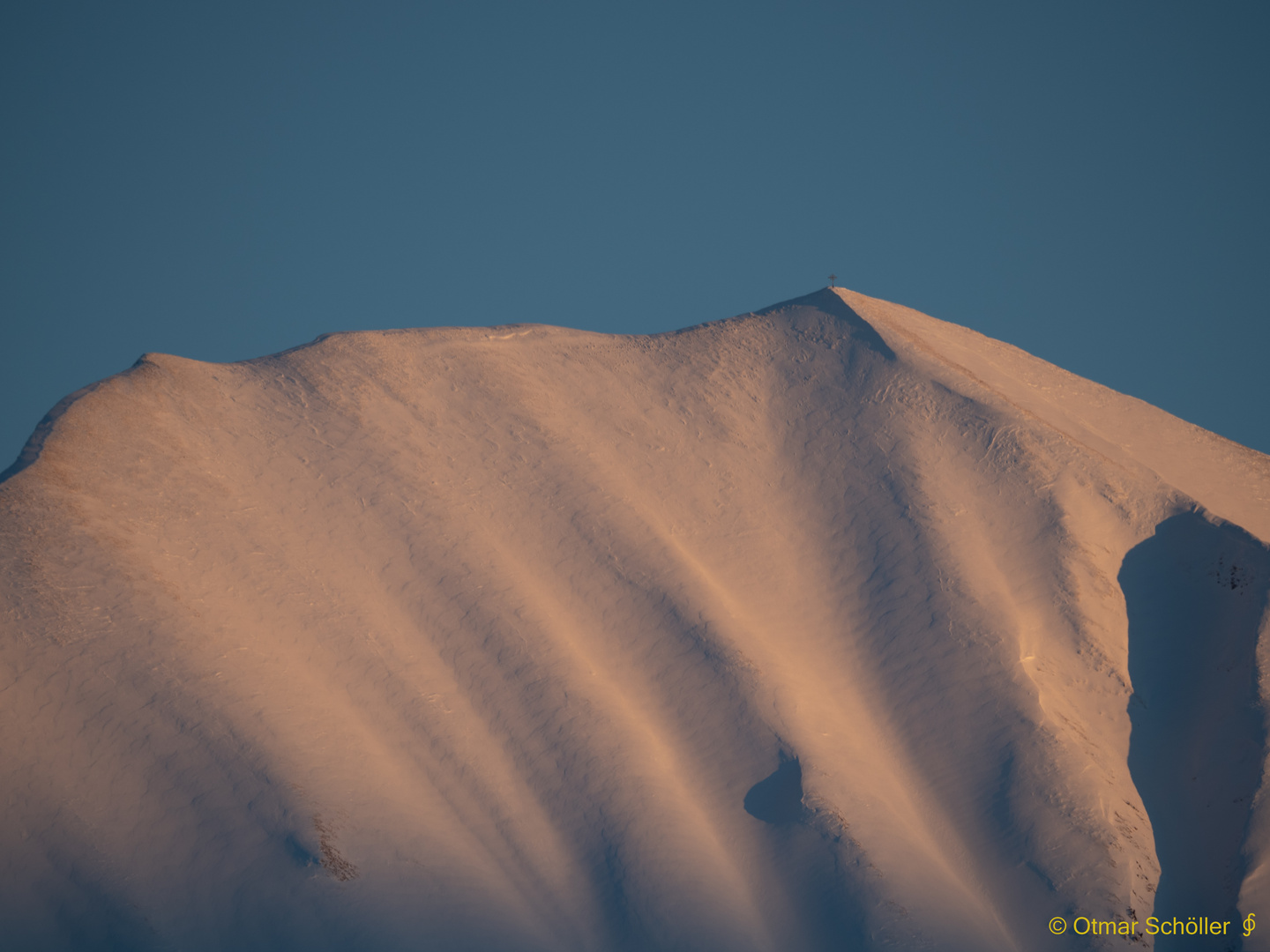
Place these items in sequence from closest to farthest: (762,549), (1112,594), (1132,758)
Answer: (1132,758) < (1112,594) < (762,549)

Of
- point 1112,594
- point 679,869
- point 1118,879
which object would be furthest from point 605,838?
point 1112,594

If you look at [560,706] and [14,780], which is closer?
[14,780]

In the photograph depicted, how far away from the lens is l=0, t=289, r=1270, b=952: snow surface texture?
63.4 feet

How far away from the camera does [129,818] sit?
750 inches

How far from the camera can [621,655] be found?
78.5 ft

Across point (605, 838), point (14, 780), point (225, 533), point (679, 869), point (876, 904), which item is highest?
point (225, 533)

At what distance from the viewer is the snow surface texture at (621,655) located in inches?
760

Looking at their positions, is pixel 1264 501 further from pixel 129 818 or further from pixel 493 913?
pixel 129 818

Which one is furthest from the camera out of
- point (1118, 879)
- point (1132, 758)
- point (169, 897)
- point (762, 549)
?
point (762, 549)

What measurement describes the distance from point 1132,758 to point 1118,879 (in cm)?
342

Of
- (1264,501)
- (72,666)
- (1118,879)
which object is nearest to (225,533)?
(72,666)

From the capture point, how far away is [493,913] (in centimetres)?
1923

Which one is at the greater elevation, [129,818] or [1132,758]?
[129,818]

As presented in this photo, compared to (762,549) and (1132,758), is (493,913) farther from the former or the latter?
(1132,758)
